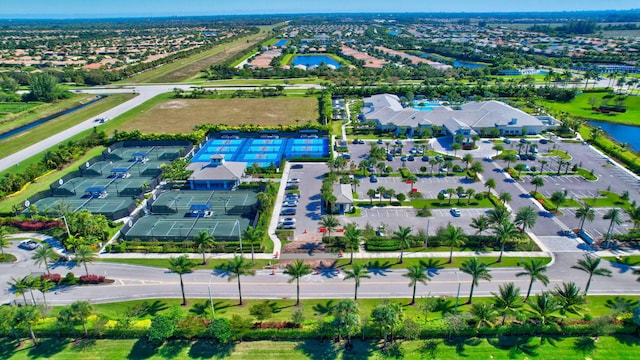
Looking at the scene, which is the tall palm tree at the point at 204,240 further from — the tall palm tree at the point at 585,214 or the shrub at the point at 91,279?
the tall palm tree at the point at 585,214

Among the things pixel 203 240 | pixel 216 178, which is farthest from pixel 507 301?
pixel 216 178

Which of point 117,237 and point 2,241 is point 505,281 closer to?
point 117,237

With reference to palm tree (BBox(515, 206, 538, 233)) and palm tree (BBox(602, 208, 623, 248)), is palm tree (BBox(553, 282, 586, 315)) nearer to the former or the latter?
palm tree (BBox(515, 206, 538, 233))

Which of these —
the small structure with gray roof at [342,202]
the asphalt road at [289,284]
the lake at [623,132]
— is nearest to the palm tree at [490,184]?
the asphalt road at [289,284]

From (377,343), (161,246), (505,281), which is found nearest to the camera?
(377,343)

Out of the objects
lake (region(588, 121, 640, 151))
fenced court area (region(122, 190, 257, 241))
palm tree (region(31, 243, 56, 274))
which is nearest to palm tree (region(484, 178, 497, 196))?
fenced court area (region(122, 190, 257, 241))

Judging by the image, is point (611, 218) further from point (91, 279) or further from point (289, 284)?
point (91, 279)

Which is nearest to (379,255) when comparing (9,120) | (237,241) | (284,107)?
(237,241)
